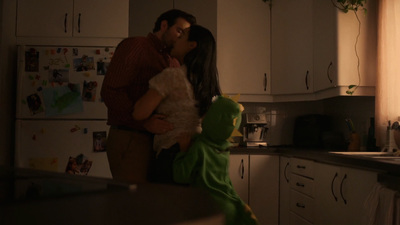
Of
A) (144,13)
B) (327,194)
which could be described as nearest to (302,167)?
(327,194)

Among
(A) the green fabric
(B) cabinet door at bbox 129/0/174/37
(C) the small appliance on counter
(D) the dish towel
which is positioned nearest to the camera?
(A) the green fabric

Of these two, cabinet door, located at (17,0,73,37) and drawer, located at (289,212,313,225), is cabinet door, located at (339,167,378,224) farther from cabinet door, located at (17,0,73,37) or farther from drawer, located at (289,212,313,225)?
cabinet door, located at (17,0,73,37)

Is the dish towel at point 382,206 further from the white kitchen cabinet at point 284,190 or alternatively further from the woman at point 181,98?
the white kitchen cabinet at point 284,190

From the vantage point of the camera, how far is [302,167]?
304 cm

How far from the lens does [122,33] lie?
3273 mm

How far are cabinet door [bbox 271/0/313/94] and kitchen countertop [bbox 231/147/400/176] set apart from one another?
571 millimetres

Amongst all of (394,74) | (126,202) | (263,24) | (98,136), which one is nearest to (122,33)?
(98,136)

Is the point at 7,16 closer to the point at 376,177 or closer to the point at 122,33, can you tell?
the point at 122,33

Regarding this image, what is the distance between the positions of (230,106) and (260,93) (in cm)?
240

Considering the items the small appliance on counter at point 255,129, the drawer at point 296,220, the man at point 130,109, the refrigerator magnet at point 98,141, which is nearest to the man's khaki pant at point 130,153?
the man at point 130,109

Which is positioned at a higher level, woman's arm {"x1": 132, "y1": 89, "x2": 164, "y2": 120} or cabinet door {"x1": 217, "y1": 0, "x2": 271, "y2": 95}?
cabinet door {"x1": 217, "y1": 0, "x2": 271, "y2": 95}

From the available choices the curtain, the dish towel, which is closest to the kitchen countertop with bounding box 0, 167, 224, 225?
the dish towel

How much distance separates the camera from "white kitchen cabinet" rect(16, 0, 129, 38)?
10.6ft

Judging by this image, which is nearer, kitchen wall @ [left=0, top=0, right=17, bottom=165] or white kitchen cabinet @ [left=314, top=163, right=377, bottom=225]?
white kitchen cabinet @ [left=314, top=163, right=377, bottom=225]
